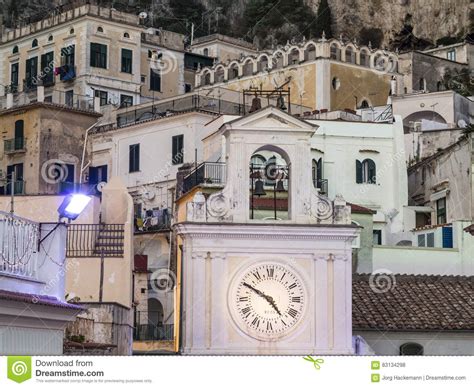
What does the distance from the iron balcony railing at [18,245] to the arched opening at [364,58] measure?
59.6 m

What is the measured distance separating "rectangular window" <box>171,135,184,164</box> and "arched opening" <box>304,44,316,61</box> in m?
13.8

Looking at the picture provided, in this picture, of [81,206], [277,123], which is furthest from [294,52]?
[81,206]

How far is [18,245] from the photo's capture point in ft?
107

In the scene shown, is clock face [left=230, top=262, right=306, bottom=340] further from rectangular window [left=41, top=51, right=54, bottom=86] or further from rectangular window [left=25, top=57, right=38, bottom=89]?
rectangular window [left=25, top=57, right=38, bottom=89]

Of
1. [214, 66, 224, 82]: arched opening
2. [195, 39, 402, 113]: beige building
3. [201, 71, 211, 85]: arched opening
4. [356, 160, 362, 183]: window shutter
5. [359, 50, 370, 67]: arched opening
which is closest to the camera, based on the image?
[356, 160, 362, 183]: window shutter

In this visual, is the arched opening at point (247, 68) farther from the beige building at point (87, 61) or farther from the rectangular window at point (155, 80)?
the rectangular window at point (155, 80)

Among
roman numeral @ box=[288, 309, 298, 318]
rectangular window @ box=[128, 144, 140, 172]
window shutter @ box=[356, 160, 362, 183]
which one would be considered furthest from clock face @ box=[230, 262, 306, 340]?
rectangular window @ box=[128, 144, 140, 172]

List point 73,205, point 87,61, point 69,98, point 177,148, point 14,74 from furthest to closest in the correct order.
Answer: point 14,74 < point 87,61 < point 69,98 < point 177,148 < point 73,205

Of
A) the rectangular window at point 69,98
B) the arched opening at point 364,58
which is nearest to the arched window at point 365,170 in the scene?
the arched opening at point 364,58

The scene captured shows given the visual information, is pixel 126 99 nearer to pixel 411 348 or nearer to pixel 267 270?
pixel 411 348

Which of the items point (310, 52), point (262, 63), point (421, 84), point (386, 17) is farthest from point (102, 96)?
point (386, 17)

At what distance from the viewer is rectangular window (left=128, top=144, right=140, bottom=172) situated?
81062mm

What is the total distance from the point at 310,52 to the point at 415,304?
37208 millimetres

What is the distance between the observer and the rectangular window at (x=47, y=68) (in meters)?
96.9
